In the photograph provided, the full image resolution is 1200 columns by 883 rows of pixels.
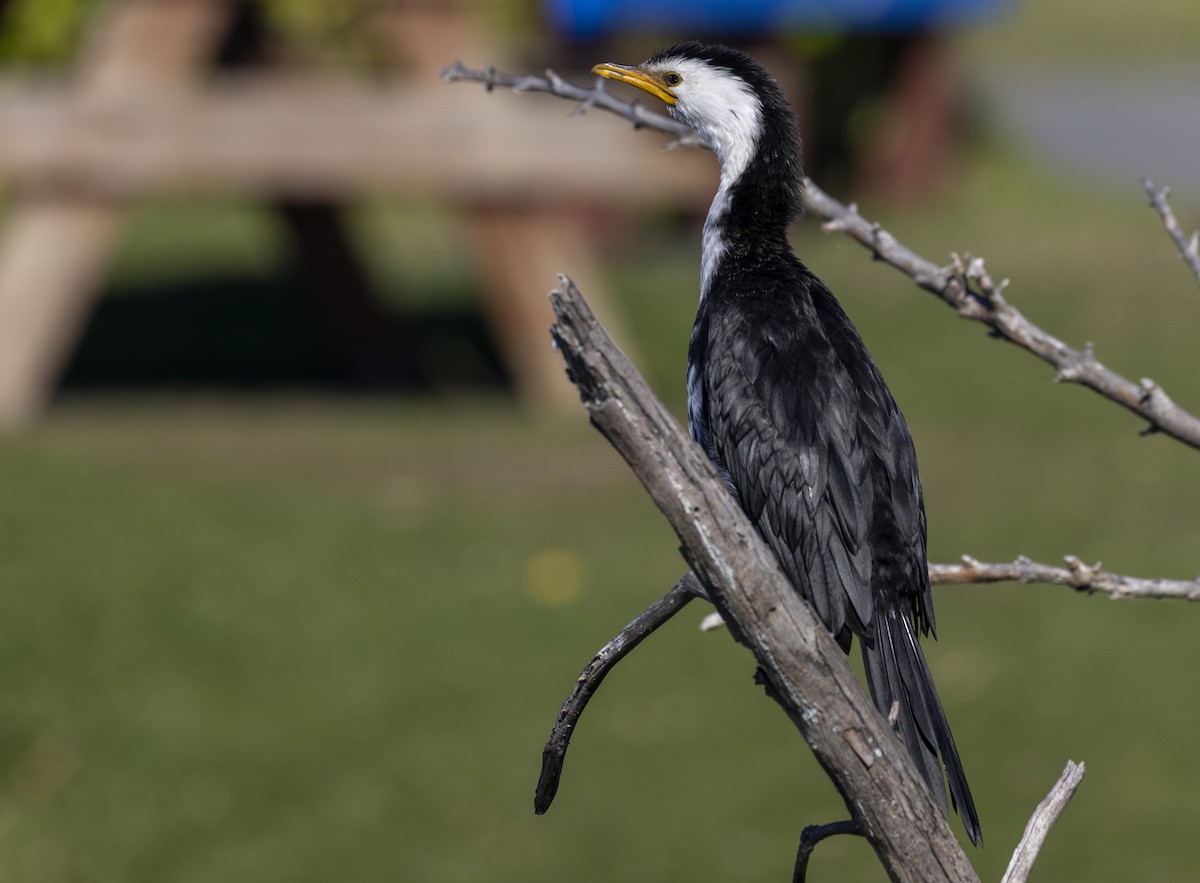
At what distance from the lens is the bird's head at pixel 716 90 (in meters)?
3.12

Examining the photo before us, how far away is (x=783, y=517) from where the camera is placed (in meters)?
2.94

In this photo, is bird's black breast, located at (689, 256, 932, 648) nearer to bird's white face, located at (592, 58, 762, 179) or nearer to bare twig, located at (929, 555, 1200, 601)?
bare twig, located at (929, 555, 1200, 601)

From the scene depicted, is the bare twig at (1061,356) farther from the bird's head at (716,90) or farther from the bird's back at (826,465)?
the bird's head at (716,90)

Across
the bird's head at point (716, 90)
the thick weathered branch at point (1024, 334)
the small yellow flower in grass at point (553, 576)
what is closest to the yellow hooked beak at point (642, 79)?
the bird's head at point (716, 90)

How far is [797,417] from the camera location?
292 centimetres

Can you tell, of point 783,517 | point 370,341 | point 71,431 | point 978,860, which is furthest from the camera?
point 370,341

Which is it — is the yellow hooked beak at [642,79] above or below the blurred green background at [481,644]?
above

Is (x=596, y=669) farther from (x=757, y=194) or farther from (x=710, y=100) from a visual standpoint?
(x=710, y=100)

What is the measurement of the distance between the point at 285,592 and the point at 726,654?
2179 mm

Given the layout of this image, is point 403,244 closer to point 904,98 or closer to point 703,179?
point 703,179

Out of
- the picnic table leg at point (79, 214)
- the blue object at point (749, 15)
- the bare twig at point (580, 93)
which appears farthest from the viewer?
the blue object at point (749, 15)

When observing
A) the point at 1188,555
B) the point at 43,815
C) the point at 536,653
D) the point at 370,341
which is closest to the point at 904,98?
the point at 370,341

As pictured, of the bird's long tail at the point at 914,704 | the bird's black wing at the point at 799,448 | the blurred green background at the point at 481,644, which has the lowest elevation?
the blurred green background at the point at 481,644

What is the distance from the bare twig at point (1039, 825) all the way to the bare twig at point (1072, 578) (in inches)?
15.4
